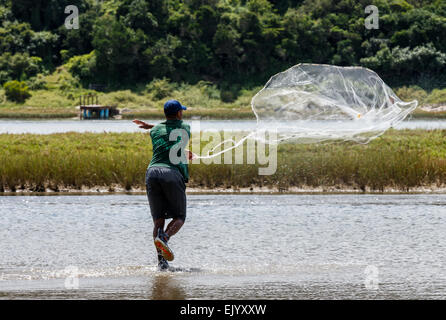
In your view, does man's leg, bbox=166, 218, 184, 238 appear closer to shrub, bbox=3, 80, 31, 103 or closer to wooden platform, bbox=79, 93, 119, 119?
wooden platform, bbox=79, 93, 119, 119

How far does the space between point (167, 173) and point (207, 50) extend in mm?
80388

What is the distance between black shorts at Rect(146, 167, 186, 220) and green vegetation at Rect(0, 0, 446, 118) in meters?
71.4

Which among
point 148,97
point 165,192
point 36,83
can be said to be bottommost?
point 148,97

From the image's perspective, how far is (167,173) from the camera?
37.8 feet

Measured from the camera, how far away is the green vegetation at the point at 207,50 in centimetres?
8550

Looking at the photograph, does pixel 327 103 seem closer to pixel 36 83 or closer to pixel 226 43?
pixel 36 83

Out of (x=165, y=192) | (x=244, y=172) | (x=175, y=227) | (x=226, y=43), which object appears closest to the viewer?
(x=165, y=192)

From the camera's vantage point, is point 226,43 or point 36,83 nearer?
point 36,83

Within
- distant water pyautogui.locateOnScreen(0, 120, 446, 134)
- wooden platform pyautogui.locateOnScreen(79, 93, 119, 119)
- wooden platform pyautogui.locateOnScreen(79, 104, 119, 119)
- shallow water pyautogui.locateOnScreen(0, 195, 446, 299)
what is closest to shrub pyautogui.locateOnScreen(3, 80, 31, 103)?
wooden platform pyautogui.locateOnScreen(79, 93, 119, 119)

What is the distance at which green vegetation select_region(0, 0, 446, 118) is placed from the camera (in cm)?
8550

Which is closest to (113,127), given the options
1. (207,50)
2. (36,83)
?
(36,83)

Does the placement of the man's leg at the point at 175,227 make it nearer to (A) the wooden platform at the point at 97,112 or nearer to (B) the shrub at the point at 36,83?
(A) the wooden platform at the point at 97,112

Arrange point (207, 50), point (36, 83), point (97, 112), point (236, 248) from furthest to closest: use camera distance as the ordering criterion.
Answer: point (207, 50) < point (36, 83) < point (97, 112) < point (236, 248)
